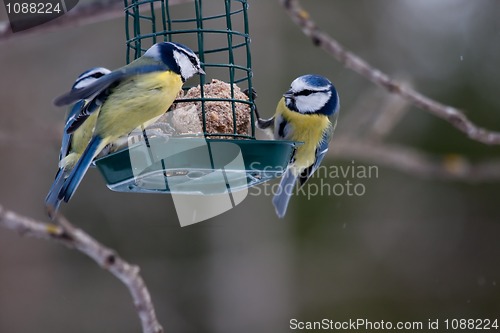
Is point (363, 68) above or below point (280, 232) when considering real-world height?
above

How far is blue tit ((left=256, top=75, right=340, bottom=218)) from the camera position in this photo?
12.7ft

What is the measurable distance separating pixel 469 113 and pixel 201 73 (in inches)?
189

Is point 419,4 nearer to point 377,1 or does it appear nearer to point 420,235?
point 377,1

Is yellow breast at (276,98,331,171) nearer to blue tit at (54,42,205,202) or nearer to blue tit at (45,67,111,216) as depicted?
blue tit at (54,42,205,202)

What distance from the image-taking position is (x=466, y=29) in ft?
27.3

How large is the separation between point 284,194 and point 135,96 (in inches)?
37.6

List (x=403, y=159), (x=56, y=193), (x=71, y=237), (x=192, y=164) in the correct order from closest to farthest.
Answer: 1. (x=71, y=237)
2. (x=192, y=164)
3. (x=56, y=193)
4. (x=403, y=159)

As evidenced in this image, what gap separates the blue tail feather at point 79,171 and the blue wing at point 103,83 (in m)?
0.22

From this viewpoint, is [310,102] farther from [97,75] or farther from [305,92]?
[97,75]

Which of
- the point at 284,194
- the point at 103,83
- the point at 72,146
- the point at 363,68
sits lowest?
the point at 284,194

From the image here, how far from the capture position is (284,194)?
3846 mm

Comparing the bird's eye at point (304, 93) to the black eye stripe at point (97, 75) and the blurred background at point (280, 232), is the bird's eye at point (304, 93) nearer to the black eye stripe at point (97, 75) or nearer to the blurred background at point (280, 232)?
the black eye stripe at point (97, 75)

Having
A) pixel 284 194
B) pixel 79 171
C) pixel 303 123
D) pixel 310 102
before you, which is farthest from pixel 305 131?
pixel 79 171

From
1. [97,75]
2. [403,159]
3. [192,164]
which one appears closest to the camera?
[192,164]
